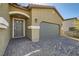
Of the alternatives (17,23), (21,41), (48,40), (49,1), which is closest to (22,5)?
(17,23)

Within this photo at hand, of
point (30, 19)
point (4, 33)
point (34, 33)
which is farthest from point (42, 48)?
point (4, 33)

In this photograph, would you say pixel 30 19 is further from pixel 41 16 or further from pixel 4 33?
pixel 4 33

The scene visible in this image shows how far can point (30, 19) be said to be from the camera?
5.22 ft

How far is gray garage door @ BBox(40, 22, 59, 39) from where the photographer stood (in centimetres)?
160

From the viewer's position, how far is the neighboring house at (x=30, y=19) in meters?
1.54

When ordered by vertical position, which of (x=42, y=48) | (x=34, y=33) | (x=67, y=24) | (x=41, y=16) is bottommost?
(x=42, y=48)

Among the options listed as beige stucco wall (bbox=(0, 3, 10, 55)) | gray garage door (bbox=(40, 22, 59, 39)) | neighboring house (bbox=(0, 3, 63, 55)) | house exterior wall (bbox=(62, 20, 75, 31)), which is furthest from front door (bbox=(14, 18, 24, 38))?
house exterior wall (bbox=(62, 20, 75, 31))

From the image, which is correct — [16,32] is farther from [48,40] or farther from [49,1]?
[49,1]

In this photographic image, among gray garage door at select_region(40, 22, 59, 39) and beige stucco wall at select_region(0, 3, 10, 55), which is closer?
beige stucco wall at select_region(0, 3, 10, 55)

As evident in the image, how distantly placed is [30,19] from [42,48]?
411 mm

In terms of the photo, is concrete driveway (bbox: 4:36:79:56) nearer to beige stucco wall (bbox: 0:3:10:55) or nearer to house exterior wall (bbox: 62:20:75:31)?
beige stucco wall (bbox: 0:3:10:55)

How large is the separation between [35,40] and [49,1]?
21.2 inches

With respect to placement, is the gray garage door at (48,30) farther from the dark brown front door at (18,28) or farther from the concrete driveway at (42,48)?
the dark brown front door at (18,28)

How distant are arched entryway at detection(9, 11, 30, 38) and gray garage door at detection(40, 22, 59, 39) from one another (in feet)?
0.74
